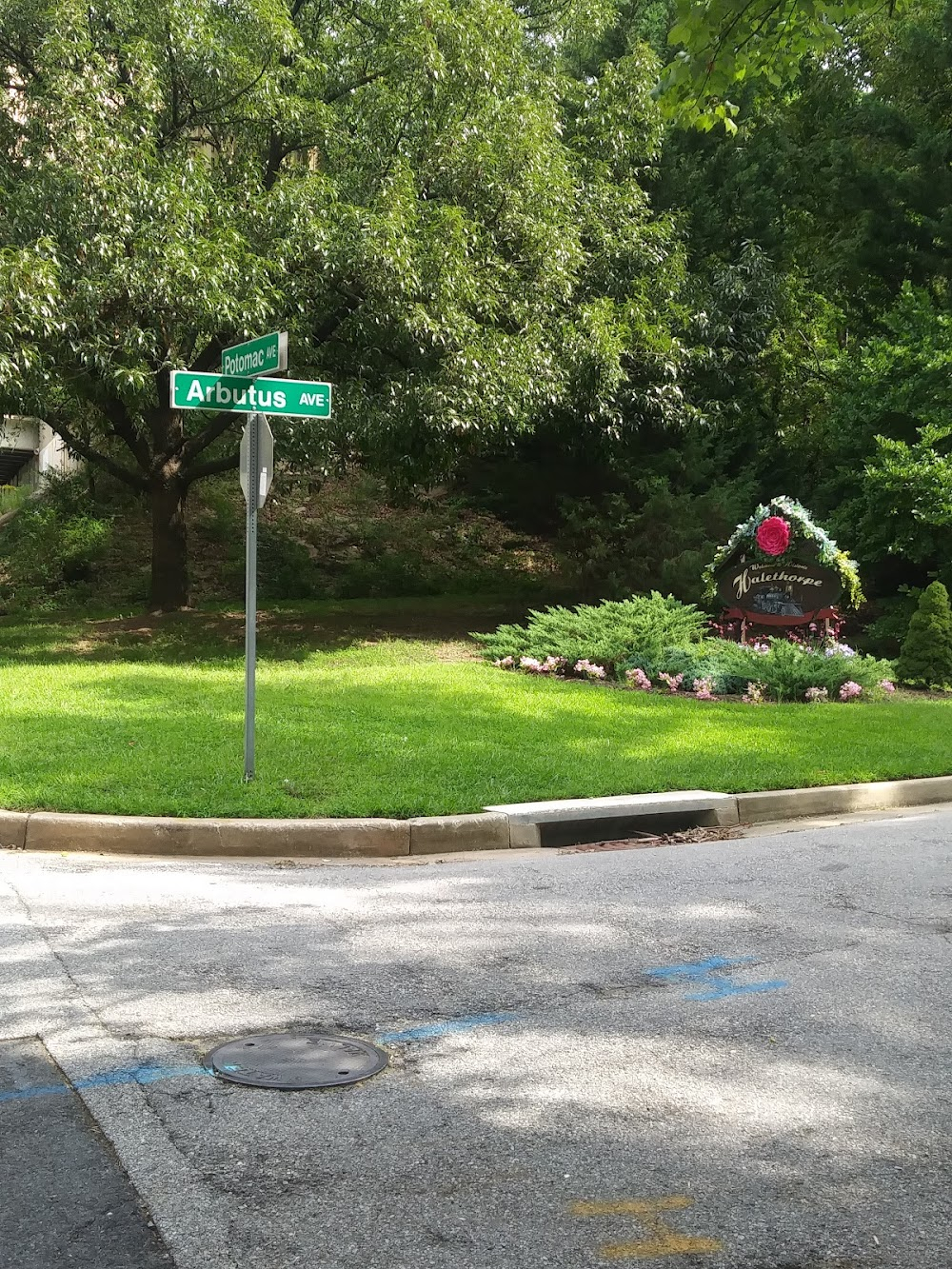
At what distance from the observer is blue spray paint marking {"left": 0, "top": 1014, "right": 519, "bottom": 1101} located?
12.6 ft

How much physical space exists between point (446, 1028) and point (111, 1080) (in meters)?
1.17

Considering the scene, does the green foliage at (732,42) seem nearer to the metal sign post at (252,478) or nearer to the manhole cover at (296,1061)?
the metal sign post at (252,478)

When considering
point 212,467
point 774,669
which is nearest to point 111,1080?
point 774,669

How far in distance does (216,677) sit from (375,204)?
22.4 ft

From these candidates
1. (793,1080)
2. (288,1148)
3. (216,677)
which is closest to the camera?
(288,1148)

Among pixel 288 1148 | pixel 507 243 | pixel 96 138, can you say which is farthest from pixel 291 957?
pixel 507 243

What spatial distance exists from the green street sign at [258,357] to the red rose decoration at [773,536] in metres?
9.45

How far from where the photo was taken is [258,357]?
8586 millimetres

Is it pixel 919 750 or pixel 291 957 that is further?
pixel 919 750

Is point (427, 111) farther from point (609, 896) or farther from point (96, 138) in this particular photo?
point (609, 896)

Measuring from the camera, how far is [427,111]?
58.0ft

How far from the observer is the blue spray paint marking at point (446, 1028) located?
4371 mm

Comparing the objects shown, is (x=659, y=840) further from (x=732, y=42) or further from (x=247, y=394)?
(x=732, y=42)

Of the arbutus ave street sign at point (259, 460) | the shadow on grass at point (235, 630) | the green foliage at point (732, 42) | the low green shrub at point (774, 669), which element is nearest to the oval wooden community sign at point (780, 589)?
the low green shrub at point (774, 669)
